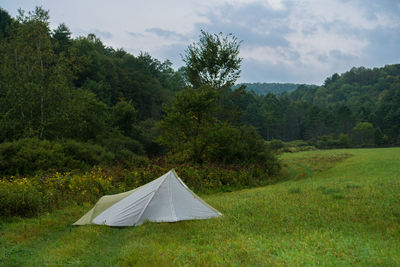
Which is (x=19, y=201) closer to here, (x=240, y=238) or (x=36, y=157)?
(x=240, y=238)

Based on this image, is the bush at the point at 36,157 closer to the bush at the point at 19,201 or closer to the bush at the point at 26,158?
the bush at the point at 26,158

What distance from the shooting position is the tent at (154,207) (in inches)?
329

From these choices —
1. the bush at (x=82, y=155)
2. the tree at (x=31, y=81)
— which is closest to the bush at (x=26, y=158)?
the bush at (x=82, y=155)

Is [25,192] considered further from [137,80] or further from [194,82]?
[137,80]

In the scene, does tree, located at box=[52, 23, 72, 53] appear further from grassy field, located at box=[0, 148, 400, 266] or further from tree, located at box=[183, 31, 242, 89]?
grassy field, located at box=[0, 148, 400, 266]

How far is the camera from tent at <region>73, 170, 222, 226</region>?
8.36 meters

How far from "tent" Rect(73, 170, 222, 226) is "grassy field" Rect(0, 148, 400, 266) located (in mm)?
324

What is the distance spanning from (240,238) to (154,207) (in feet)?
10.1

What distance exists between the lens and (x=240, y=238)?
629 centimetres

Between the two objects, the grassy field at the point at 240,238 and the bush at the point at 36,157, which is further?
the bush at the point at 36,157

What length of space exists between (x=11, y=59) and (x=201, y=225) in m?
24.2

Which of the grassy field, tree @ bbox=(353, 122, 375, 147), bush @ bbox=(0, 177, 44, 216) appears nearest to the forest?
Answer: bush @ bbox=(0, 177, 44, 216)

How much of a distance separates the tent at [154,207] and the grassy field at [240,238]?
12.7 inches

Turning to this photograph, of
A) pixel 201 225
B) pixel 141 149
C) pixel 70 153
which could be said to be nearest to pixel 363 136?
pixel 141 149
